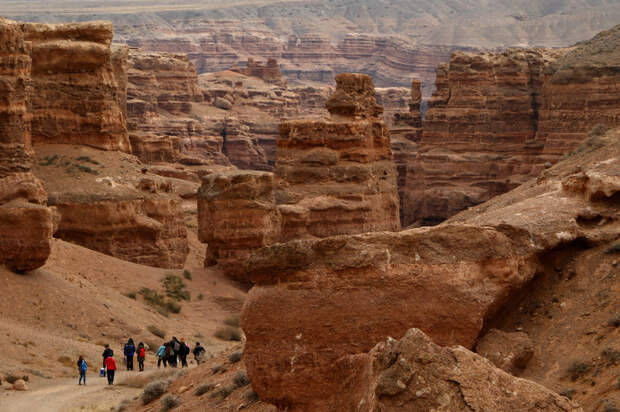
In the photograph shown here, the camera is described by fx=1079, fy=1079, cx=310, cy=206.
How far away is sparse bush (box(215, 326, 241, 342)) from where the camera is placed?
3195 centimetres

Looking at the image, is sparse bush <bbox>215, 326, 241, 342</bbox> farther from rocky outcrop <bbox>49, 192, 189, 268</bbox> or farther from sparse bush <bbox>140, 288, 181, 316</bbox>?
rocky outcrop <bbox>49, 192, 189, 268</bbox>

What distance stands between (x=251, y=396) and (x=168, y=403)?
9.13ft

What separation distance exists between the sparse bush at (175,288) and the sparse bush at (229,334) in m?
2.79

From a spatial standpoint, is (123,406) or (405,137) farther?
(405,137)

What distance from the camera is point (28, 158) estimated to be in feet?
94.5

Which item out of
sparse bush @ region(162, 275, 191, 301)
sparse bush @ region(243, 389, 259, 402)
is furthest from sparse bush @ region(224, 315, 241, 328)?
sparse bush @ region(243, 389, 259, 402)

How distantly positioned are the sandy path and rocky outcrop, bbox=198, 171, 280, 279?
15.2m

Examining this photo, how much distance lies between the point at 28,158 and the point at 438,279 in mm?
18913

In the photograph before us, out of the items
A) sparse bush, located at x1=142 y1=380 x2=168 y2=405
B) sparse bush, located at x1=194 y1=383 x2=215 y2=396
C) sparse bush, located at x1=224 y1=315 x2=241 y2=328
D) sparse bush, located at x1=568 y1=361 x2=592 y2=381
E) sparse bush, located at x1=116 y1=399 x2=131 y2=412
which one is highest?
sparse bush, located at x1=568 y1=361 x2=592 y2=381

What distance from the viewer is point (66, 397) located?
20500mm

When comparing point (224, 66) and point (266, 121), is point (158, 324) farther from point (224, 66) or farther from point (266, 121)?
point (224, 66)

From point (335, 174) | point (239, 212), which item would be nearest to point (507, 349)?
point (239, 212)

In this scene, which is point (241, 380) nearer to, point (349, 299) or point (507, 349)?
point (349, 299)

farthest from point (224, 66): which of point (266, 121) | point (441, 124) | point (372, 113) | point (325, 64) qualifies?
point (372, 113)
